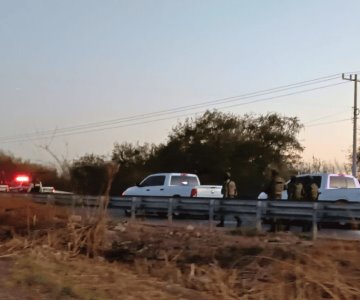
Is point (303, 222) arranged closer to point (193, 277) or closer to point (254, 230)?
point (254, 230)

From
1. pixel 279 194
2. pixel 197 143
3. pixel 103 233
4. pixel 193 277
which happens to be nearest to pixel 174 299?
pixel 193 277

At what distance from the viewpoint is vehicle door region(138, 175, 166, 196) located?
28812 mm

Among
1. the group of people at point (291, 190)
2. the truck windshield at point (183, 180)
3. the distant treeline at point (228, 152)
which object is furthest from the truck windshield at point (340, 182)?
the distant treeline at point (228, 152)

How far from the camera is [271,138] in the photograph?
57.8 m

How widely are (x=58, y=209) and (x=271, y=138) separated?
4160 cm

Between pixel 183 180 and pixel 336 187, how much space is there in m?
7.27

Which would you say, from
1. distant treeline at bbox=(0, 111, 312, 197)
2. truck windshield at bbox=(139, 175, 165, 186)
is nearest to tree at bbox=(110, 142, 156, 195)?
distant treeline at bbox=(0, 111, 312, 197)

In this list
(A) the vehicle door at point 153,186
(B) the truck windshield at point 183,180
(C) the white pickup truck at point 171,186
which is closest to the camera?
(C) the white pickup truck at point 171,186

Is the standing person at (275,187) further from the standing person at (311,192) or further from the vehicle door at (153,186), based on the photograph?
the vehicle door at (153,186)

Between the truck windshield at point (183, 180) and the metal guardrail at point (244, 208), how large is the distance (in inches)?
234

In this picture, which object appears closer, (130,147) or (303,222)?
(303,222)

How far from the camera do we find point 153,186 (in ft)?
95.9

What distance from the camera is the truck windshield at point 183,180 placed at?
1143 inches

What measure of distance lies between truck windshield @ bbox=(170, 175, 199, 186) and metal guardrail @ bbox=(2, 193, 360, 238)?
19.5 feet
